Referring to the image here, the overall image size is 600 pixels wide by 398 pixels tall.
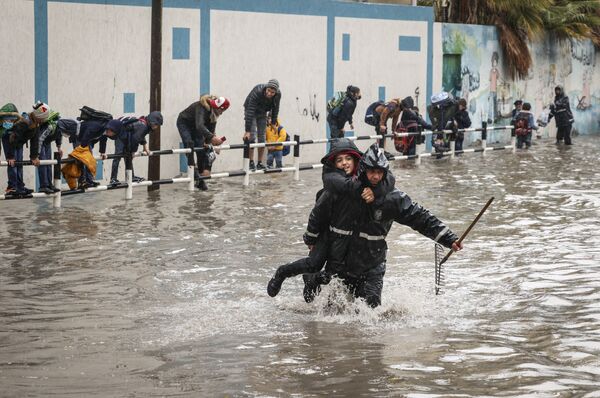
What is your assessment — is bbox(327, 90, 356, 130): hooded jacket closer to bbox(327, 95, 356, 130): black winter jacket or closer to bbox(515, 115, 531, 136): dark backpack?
bbox(327, 95, 356, 130): black winter jacket

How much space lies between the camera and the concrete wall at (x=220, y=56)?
19.9 m

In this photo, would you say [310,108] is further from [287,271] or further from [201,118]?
[287,271]

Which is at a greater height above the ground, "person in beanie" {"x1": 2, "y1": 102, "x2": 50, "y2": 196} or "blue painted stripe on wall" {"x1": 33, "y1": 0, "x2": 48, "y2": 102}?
"blue painted stripe on wall" {"x1": 33, "y1": 0, "x2": 48, "y2": 102}

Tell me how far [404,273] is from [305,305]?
225 centimetres

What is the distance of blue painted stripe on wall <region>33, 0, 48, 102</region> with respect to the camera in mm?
19656

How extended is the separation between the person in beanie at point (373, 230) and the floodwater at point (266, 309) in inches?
8.1

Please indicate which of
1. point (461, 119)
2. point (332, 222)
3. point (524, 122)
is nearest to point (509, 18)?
point (524, 122)

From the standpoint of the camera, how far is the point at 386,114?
25.2 m

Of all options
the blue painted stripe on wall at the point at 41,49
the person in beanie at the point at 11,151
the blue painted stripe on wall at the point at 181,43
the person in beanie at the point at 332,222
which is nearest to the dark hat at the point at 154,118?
the blue painted stripe on wall at the point at 41,49

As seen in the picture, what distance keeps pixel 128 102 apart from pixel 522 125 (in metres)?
11.7

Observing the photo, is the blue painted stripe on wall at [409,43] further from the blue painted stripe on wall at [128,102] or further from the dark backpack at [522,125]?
the blue painted stripe on wall at [128,102]

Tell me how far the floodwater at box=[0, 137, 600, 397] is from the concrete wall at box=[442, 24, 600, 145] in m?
12.6

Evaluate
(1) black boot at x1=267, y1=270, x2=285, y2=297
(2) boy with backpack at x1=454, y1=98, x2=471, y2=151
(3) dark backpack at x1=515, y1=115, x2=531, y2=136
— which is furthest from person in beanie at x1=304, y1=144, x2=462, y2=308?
(3) dark backpack at x1=515, y1=115, x2=531, y2=136

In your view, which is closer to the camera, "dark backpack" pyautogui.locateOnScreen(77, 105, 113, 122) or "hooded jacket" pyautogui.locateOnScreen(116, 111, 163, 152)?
"dark backpack" pyautogui.locateOnScreen(77, 105, 113, 122)
